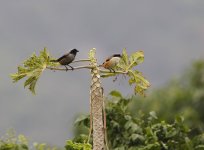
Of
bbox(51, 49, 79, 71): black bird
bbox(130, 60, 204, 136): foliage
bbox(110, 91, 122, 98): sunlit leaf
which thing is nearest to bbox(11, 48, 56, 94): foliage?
bbox(51, 49, 79, 71): black bird

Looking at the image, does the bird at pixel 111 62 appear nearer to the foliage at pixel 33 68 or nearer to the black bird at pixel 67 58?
the black bird at pixel 67 58

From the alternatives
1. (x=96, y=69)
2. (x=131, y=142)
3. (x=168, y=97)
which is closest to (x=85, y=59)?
(x=96, y=69)

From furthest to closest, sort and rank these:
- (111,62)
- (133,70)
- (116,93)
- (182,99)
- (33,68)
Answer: (182,99) < (116,93) < (133,70) < (111,62) < (33,68)

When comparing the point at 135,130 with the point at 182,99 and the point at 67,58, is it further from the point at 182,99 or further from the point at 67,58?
the point at 182,99

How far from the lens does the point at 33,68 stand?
12.9 feet

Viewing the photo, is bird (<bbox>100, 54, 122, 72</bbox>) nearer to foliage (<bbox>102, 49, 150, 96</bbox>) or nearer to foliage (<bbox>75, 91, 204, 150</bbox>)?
foliage (<bbox>102, 49, 150, 96</bbox>)

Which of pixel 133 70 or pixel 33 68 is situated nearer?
pixel 33 68

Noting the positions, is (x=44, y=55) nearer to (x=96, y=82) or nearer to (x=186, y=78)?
(x=96, y=82)

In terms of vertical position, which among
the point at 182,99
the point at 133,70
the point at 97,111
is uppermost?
the point at 182,99

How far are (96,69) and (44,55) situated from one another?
0.31m

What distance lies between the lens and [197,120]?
2339 cm

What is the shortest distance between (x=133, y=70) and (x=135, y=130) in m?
0.77

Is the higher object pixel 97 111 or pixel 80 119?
pixel 80 119

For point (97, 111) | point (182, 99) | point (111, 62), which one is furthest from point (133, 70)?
point (182, 99)
